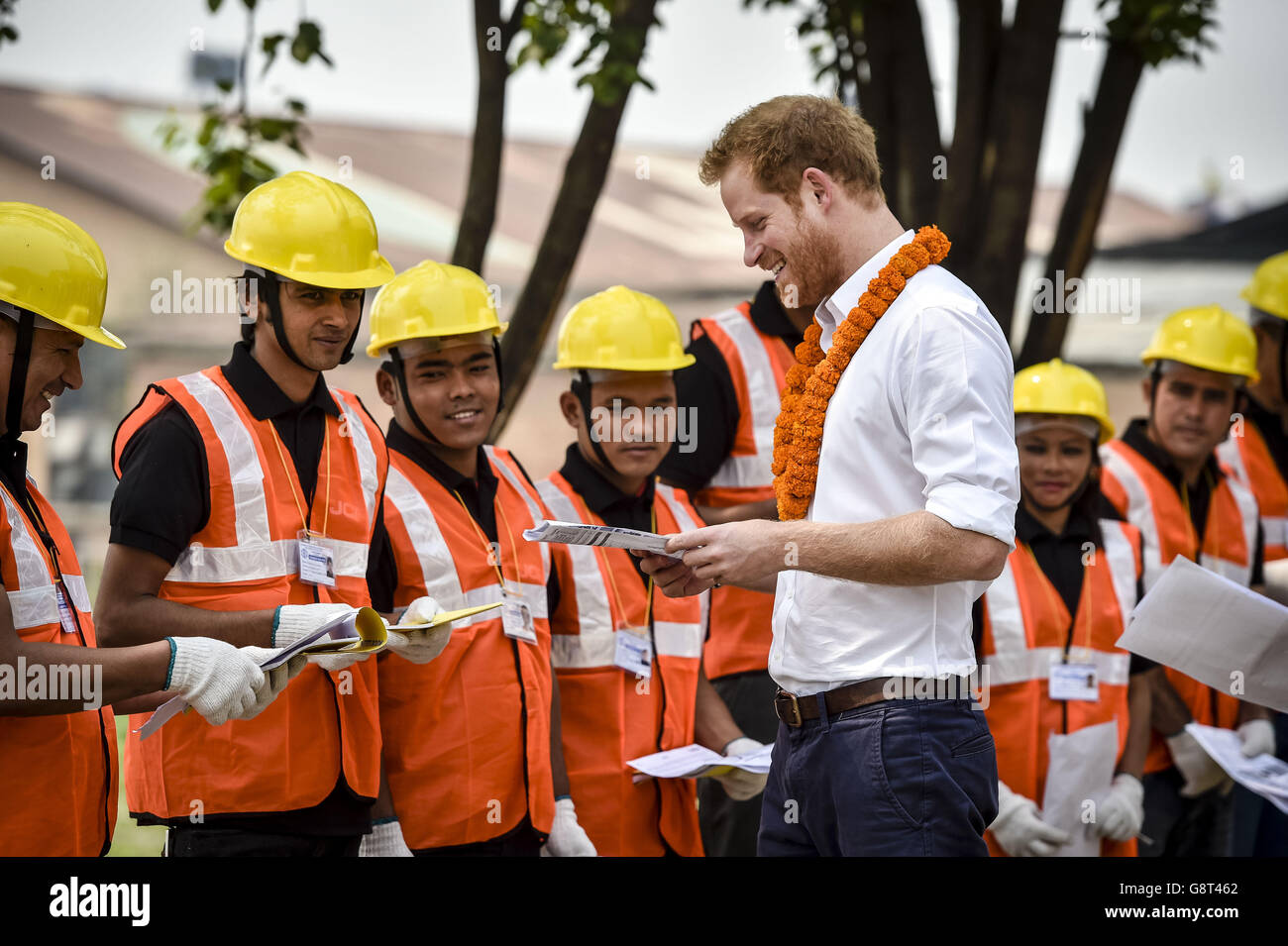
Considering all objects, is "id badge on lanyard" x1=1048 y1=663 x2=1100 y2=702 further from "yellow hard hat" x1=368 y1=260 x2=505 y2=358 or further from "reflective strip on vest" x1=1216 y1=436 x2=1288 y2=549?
"yellow hard hat" x1=368 y1=260 x2=505 y2=358

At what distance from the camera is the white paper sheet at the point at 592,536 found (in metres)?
2.39

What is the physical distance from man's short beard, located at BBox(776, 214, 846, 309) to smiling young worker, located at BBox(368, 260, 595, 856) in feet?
4.16

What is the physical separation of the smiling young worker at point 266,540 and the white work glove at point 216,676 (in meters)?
0.24

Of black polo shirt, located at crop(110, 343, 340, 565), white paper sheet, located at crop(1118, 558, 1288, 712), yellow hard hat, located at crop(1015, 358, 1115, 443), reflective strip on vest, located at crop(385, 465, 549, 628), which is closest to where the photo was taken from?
black polo shirt, located at crop(110, 343, 340, 565)

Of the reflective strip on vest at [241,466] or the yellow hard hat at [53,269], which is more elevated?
the yellow hard hat at [53,269]

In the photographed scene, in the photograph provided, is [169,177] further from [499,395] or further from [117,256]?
[499,395]

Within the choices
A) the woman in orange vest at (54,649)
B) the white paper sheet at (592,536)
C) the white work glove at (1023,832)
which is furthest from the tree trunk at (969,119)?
the woman in orange vest at (54,649)

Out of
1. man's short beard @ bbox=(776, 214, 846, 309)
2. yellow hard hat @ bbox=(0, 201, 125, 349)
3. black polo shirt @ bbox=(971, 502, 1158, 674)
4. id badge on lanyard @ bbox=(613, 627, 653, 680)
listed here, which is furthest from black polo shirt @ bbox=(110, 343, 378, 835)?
black polo shirt @ bbox=(971, 502, 1158, 674)

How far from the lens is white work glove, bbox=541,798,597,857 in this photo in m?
3.56

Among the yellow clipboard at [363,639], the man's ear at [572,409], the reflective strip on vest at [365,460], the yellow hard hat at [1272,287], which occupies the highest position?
the yellow hard hat at [1272,287]

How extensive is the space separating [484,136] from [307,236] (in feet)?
5.53

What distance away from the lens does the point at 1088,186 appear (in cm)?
570

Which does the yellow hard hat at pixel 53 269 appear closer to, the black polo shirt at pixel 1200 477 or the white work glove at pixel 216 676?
the white work glove at pixel 216 676
